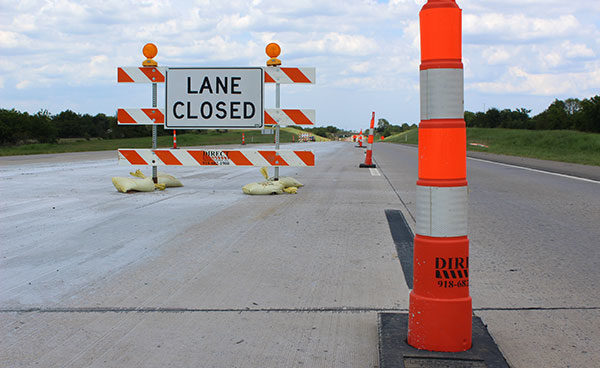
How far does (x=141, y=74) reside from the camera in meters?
10.6

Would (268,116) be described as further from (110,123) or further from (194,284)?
(110,123)

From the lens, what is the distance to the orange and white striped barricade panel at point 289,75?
10.4 m

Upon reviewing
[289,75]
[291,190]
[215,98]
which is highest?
[289,75]

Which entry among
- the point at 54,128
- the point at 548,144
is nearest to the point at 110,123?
the point at 54,128

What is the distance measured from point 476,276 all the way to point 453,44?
93.4 inches

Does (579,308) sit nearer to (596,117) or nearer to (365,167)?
(365,167)

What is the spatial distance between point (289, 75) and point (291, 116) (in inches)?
32.2

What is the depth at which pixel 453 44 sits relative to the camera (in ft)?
9.11

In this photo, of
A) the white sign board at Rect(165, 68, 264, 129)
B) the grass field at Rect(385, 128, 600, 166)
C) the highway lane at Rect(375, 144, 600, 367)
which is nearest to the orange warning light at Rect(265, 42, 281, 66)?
the white sign board at Rect(165, 68, 264, 129)

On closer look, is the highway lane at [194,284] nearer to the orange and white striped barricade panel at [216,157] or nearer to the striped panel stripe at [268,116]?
the orange and white striped barricade panel at [216,157]

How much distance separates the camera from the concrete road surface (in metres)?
3.07

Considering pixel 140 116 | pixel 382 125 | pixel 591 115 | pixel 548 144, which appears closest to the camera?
pixel 140 116

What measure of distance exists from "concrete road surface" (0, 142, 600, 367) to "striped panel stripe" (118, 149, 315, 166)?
5.11ft

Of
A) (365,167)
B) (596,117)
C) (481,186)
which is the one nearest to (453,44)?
(481,186)
